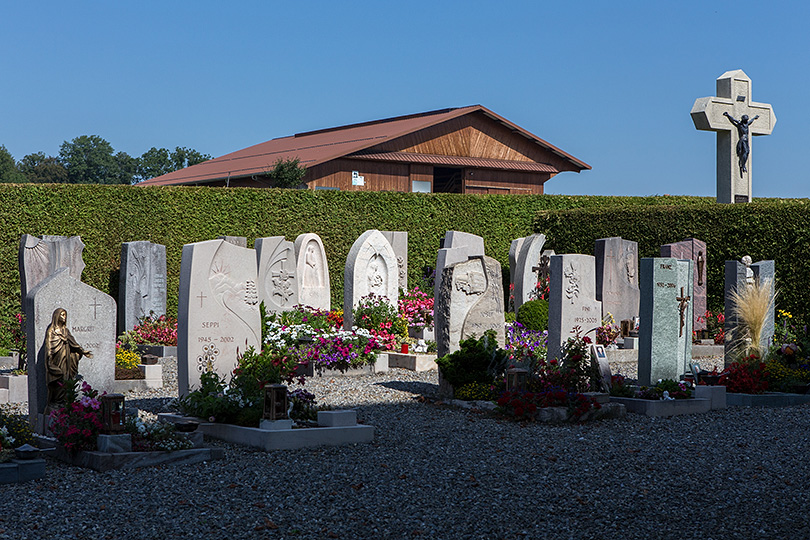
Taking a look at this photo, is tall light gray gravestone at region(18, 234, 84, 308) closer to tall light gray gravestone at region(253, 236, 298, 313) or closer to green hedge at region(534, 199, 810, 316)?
tall light gray gravestone at region(253, 236, 298, 313)

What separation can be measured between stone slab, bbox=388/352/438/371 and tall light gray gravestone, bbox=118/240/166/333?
4.49 m

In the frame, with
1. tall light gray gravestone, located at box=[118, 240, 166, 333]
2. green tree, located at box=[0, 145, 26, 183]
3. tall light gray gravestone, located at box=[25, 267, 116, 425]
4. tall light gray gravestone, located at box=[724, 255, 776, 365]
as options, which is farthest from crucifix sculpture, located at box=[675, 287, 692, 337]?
green tree, located at box=[0, 145, 26, 183]

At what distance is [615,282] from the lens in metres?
15.1

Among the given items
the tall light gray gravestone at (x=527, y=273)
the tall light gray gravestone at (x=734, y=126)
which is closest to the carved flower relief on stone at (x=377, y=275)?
the tall light gray gravestone at (x=527, y=273)

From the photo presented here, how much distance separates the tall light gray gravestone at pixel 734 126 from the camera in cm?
1694

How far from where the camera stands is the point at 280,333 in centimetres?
1254

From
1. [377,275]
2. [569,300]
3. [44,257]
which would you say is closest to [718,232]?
[377,275]

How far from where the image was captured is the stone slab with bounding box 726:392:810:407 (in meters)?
9.80

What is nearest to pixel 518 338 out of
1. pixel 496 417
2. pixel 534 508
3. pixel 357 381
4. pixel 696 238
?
pixel 357 381

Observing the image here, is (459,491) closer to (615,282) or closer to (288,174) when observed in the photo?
(615,282)

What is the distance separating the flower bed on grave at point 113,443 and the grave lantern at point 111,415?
0.10 ft

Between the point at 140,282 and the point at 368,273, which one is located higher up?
the point at 368,273

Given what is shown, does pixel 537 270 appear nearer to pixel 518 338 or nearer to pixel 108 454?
pixel 518 338

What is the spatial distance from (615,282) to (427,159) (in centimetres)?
1438
